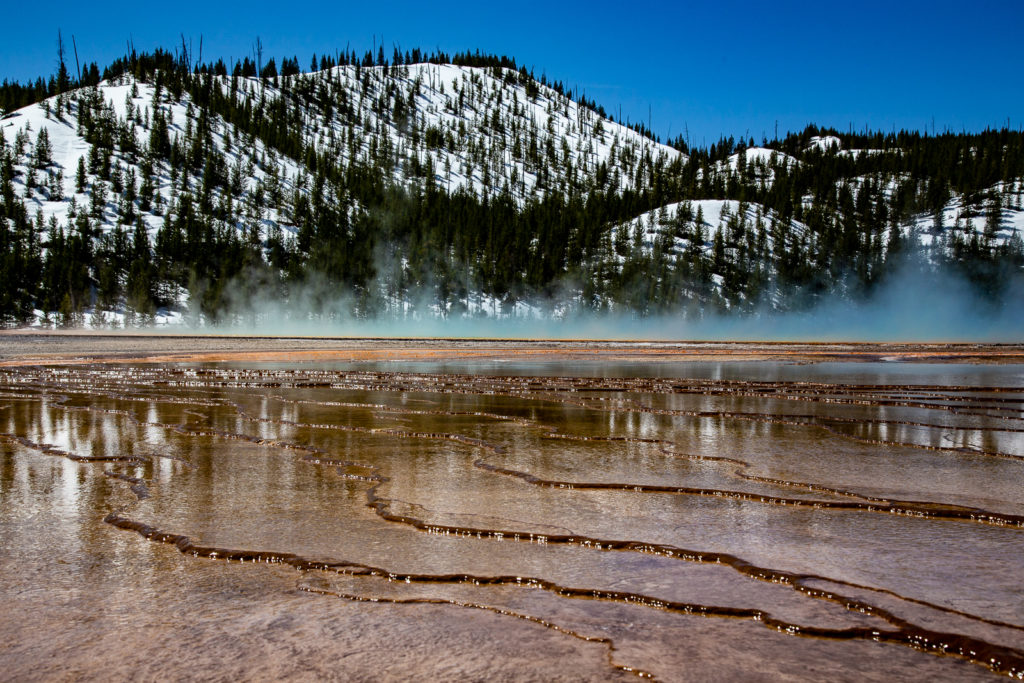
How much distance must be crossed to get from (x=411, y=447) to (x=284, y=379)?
11.9 m

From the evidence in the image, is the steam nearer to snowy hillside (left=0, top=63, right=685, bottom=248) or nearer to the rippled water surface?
snowy hillside (left=0, top=63, right=685, bottom=248)

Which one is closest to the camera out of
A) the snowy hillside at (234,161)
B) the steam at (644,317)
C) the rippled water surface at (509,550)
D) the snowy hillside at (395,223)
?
the rippled water surface at (509,550)

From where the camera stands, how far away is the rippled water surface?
336 centimetres

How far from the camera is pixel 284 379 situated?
19844 millimetres

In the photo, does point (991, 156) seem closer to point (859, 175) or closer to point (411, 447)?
point (859, 175)

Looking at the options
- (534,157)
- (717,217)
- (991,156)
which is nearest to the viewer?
(717,217)

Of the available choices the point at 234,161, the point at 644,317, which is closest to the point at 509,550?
the point at 644,317

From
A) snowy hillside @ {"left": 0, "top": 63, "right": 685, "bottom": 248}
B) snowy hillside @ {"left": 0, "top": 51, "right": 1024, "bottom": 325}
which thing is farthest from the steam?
snowy hillside @ {"left": 0, "top": 63, "right": 685, "bottom": 248}

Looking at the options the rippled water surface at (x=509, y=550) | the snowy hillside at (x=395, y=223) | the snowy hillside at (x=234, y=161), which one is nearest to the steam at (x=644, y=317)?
the snowy hillside at (x=395, y=223)

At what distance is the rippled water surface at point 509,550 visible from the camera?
11.0 ft

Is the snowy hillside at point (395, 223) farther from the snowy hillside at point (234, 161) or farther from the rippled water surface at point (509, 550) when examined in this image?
the rippled water surface at point (509, 550)

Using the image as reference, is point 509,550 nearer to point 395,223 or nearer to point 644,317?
point 644,317

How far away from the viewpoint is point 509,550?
4887mm

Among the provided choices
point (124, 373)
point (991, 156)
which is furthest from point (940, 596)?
point (991, 156)
